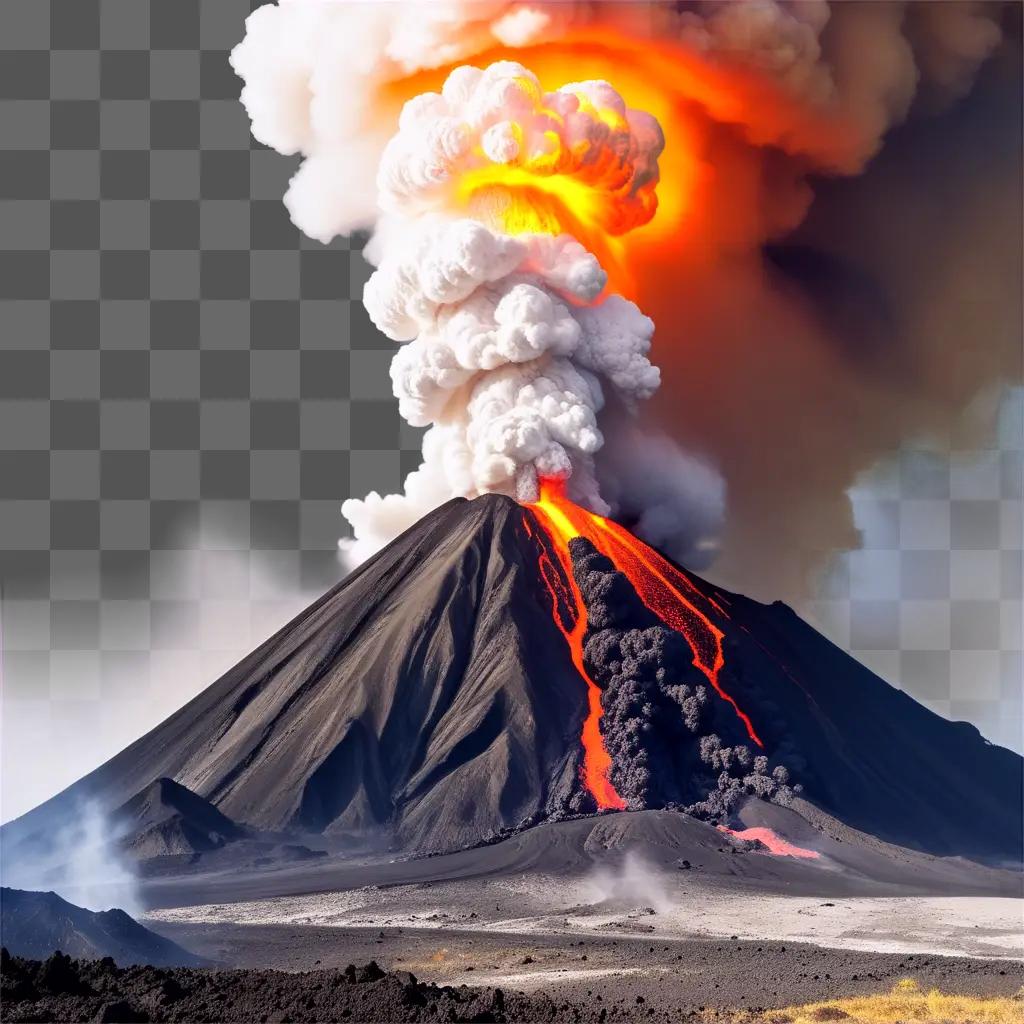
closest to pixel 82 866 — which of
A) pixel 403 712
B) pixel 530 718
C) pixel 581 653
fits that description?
pixel 403 712

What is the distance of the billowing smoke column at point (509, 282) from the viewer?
6225 centimetres

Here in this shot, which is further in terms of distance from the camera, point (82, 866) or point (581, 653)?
point (581, 653)

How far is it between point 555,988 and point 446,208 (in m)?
38.8

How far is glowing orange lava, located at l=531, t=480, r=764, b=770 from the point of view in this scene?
58947mm

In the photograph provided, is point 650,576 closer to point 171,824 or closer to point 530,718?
point 530,718

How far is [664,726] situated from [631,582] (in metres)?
6.92

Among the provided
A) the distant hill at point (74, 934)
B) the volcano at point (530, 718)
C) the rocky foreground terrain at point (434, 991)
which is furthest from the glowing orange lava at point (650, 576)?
the distant hill at point (74, 934)

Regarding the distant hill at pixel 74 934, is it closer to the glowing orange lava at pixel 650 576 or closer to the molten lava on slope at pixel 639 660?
the molten lava on slope at pixel 639 660

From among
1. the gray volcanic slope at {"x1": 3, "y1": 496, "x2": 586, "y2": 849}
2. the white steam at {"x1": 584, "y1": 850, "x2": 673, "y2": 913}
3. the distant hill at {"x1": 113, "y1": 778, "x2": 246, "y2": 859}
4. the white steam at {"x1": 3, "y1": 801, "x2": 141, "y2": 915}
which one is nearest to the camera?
the white steam at {"x1": 584, "y1": 850, "x2": 673, "y2": 913}

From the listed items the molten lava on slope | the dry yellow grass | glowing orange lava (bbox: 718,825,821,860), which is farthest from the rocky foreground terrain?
the molten lava on slope

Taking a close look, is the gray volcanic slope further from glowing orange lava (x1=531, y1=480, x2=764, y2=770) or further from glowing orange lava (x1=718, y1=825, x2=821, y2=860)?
glowing orange lava (x1=718, y1=825, x2=821, y2=860)

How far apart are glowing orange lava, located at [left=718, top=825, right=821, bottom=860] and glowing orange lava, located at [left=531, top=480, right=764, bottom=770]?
5.16 meters

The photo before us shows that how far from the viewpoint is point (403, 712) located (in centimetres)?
Result: 5641

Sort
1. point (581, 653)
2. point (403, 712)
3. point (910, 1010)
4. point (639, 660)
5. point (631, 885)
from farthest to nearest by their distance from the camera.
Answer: point (581, 653), point (403, 712), point (639, 660), point (631, 885), point (910, 1010)
